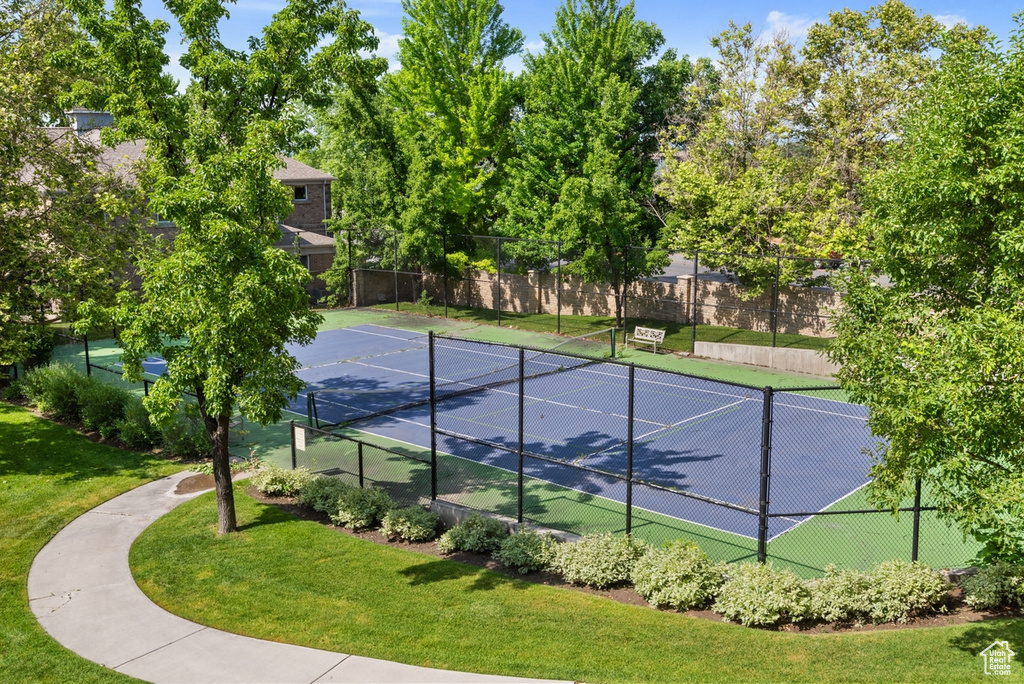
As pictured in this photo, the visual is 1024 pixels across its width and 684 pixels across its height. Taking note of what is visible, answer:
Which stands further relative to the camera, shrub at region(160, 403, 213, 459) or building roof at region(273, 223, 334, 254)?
building roof at region(273, 223, 334, 254)

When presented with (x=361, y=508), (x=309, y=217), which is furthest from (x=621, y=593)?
(x=309, y=217)

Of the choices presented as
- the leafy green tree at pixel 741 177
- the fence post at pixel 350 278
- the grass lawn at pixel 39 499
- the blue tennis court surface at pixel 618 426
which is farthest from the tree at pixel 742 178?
the grass lawn at pixel 39 499

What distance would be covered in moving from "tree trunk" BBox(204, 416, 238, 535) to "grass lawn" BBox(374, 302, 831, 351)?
21.2 meters

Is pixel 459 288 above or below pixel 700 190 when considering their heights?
below

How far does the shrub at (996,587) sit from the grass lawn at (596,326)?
59.6 ft

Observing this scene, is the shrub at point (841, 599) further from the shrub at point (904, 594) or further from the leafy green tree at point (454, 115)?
the leafy green tree at point (454, 115)

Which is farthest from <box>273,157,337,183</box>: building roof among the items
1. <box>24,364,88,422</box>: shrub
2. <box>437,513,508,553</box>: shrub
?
<box>437,513,508,553</box>: shrub

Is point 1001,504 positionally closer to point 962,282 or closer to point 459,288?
point 962,282

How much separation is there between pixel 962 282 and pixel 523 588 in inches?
311

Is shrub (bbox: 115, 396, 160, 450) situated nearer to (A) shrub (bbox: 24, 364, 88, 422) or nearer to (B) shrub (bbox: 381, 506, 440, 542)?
(A) shrub (bbox: 24, 364, 88, 422)

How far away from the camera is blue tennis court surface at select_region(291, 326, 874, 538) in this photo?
18.3 m

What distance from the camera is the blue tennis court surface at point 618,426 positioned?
1827 centimetres

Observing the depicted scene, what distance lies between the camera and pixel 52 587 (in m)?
14.0

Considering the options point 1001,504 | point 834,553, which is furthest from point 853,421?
point 1001,504
